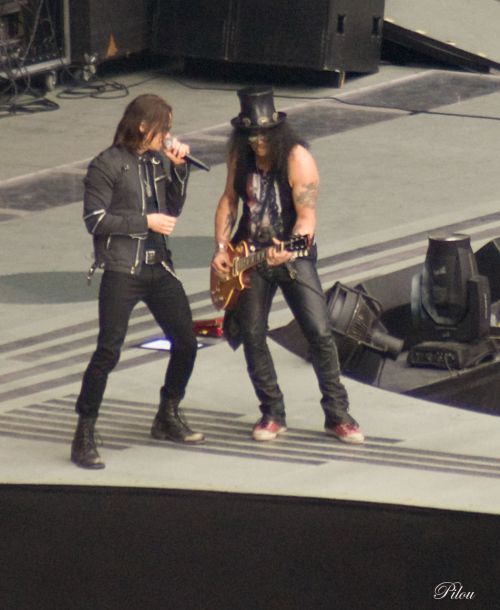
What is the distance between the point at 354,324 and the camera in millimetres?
10273

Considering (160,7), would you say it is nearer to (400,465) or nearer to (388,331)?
(388,331)

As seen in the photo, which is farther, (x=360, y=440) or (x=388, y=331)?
(x=388, y=331)

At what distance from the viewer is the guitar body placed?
27.1 feet

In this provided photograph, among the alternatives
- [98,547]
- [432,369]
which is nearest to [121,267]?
[98,547]

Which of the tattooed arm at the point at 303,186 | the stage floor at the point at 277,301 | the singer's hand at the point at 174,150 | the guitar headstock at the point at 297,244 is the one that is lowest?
the stage floor at the point at 277,301

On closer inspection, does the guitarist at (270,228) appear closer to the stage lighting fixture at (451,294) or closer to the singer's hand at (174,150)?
the singer's hand at (174,150)

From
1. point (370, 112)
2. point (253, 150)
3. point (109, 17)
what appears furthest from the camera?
point (109, 17)

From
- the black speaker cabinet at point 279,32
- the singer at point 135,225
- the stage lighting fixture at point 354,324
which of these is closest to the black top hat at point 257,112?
the singer at point 135,225

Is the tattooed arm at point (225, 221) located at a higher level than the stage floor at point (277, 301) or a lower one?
higher

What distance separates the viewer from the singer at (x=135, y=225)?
7910mm

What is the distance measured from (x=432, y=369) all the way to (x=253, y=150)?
95.1 inches

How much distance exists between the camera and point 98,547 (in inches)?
304

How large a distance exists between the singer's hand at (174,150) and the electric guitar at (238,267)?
0.57 metres

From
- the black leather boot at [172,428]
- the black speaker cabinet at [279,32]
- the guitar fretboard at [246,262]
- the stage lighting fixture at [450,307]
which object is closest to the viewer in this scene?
the guitar fretboard at [246,262]
